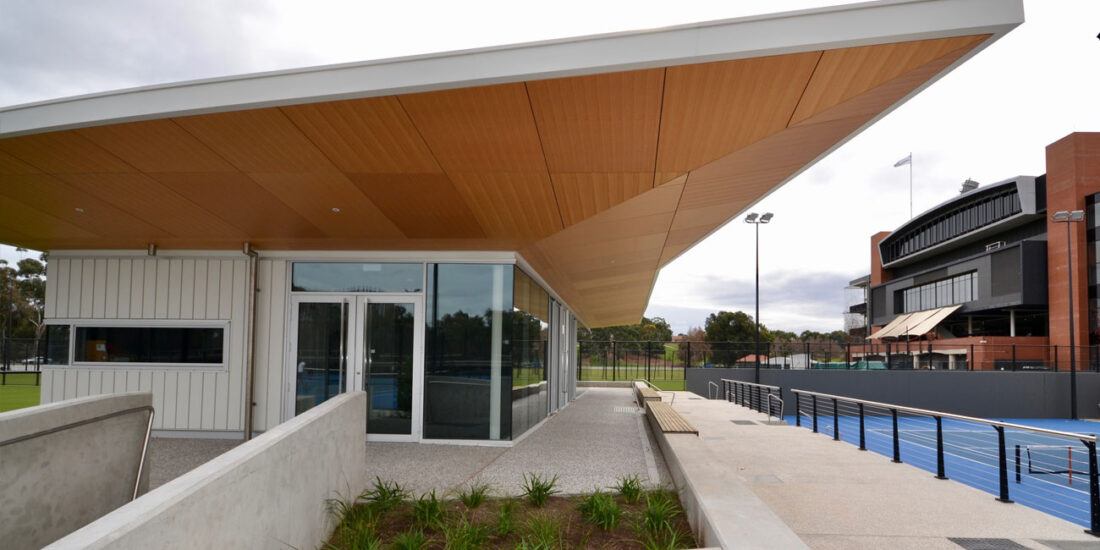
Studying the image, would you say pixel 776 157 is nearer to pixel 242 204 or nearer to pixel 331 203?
pixel 331 203

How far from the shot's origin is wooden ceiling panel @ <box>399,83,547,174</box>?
4.89 metres

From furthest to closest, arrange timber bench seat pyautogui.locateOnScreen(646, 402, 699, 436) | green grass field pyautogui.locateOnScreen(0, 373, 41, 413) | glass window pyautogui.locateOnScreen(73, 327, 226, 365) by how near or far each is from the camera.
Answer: green grass field pyautogui.locateOnScreen(0, 373, 41, 413), glass window pyautogui.locateOnScreen(73, 327, 226, 365), timber bench seat pyautogui.locateOnScreen(646, 402, 699, 436)

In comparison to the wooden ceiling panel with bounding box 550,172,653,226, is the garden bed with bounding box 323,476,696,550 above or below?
below

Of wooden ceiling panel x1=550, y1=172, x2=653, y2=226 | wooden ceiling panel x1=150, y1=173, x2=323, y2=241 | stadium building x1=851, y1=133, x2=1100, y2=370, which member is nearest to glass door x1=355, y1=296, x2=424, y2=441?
wooden ceiling panel x1=150, y1=173, x2=323, y2=241

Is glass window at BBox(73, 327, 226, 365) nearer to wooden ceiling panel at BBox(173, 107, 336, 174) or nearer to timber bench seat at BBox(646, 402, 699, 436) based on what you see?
wooden ceiling panel at BBox(173, 107, 336, 174)

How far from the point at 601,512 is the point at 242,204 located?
525 cm

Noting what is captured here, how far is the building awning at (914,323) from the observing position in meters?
45.1

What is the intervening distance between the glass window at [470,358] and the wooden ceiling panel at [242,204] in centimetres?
220

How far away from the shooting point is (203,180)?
271 inches

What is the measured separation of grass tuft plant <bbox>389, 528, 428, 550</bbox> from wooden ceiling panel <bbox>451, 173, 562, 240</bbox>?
130 inches

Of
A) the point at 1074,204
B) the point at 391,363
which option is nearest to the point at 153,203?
the point at 391,363

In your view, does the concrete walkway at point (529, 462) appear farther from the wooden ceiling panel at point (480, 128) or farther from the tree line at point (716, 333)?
the tree line at point (716, 333)

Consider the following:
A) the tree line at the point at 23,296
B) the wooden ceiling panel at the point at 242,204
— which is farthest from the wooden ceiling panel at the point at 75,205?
the tree line at the point at 23,296

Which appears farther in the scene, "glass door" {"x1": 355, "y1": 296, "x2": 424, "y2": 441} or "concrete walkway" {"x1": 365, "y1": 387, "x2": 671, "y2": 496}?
"glass door" {"x1": 355, "y1": 296, "x2": 424, "y2": 441}
